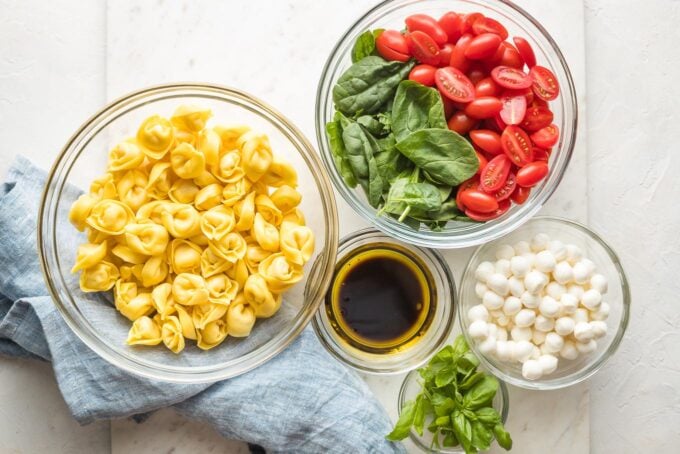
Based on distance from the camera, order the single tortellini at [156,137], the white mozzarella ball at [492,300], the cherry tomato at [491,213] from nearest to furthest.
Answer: the single tortellini at [156,137] → the cherry tomato at [491,213] → the white mozzarella ball at [492,300]

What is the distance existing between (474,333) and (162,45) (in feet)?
3.16

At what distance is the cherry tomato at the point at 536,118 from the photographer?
1.35 meters

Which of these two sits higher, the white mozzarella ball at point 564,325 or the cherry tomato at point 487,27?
the cherry tomato at point 487,27

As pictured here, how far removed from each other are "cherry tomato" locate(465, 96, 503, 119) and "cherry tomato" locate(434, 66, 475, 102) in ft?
0.05

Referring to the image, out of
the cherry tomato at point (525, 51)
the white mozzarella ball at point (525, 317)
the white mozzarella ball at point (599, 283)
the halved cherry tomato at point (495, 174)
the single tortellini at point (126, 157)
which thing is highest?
the cherry tomato at point (525, 51)

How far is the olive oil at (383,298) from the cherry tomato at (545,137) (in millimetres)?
390

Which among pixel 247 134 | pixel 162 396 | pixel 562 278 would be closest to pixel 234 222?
pixel 247 134

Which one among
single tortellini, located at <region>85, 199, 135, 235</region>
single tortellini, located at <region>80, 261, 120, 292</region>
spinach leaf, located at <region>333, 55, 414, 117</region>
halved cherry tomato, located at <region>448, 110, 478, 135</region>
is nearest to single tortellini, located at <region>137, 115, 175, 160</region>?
single tortellini, located at <region>85, 199, 135, 235</region>

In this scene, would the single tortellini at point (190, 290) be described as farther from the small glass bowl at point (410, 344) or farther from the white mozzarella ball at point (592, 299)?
the white mozzarella ball at point (592, 299)

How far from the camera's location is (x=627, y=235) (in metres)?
1.63

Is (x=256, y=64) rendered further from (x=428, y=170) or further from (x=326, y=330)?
(x=326, y=330)

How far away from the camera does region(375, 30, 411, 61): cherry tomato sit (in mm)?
1338

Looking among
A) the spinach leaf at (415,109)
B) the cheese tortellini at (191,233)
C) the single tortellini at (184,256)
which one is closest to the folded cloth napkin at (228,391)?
the cheese tortellini at (191,233)

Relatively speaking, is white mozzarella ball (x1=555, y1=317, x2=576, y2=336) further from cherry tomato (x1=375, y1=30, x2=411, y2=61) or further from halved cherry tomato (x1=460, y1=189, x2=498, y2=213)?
cherry tomato (x1=375, y1=30, x2=411, y2=61)
